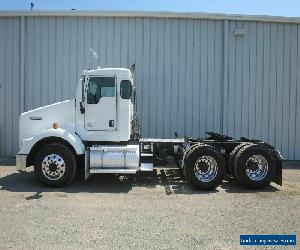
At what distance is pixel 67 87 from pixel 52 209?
7.16 metres

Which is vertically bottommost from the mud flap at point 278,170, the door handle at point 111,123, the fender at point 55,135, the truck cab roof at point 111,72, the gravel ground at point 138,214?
the gravel ground at point 138,214

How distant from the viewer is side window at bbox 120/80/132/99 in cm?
940

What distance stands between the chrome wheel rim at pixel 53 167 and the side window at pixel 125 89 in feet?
7.50

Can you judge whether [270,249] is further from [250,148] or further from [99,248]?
[250,148]

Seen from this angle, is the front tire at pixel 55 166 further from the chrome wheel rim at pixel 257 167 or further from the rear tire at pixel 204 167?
the chrome wheel rim at pixel 257 167

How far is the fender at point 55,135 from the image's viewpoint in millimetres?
9102

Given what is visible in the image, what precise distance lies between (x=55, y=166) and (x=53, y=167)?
0.06 meters

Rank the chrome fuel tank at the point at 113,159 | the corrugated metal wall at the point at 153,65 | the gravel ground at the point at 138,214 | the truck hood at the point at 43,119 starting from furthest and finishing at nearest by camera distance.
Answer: the corrugated metal wall at the point at 153,65
the truck hood at the point at 43,119
the chrome fuel tank at the point at 113,159
the gravel ground at the point at 138,214

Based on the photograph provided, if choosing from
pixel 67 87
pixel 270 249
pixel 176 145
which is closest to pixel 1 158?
pixel 67 87

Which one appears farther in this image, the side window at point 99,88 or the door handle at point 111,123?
the door handle at point 111,123

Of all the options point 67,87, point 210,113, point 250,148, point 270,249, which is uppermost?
point 67,87

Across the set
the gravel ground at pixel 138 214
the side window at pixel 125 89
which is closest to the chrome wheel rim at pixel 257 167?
the gravel ground at pixel 138 214

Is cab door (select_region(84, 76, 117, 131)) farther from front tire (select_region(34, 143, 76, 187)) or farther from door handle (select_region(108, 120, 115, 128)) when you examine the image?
front tire (select_region(34, 143, 76, 187))

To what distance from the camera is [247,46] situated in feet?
44.5
